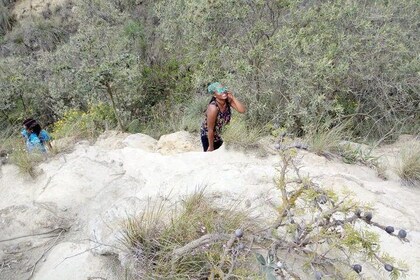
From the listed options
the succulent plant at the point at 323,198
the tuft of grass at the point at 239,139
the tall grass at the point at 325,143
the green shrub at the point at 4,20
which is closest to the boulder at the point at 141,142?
the tuft of grass at the point at 239,139

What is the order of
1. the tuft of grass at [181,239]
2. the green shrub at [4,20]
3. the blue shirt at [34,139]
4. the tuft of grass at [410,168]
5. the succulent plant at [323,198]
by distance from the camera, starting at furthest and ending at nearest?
the green shrub at [4,20] < the blue shirt at [34,139] < the tuft of grass at [410,168] < the tuft of grass at [181,239] < the succulent plant at [323,198]

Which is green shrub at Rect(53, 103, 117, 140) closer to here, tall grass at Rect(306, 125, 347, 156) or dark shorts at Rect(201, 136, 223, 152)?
dark shorts at Rect(201, 136, 223, 152)

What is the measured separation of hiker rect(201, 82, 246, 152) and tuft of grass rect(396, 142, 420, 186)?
1796 mm

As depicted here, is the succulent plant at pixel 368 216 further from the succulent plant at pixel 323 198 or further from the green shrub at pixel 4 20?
the green shrub at pixel 4 20

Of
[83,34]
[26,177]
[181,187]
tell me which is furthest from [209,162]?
[83,34]

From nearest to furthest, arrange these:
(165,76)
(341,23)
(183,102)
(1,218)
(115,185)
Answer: (1,218)
(115,185)
(341,23)
(183,102)
(165,76)

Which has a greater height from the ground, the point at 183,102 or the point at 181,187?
the point at 181,187

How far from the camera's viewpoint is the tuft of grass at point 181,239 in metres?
2.33

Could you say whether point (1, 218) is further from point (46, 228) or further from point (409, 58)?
point (409, 58)

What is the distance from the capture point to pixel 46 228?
10.7ft

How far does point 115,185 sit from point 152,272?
61.2 inches

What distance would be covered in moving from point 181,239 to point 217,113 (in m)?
2.05

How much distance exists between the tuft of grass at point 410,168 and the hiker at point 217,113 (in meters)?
1.80

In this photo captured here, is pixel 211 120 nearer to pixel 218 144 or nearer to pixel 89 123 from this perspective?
pixel 218 144
